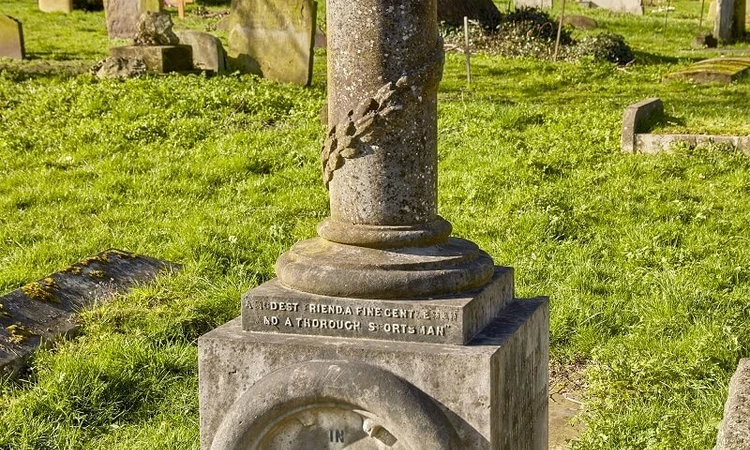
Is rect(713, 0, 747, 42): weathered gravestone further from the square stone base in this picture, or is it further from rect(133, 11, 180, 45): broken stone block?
the square stone base

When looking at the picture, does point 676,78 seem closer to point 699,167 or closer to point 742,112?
point 742,112

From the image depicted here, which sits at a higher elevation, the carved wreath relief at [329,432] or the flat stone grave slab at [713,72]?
the flat stone grave slab at [713,72]

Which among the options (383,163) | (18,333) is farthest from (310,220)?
(383,163)

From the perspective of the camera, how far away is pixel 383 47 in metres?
4.01

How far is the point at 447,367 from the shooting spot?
3799mm

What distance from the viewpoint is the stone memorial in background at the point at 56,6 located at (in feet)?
76.2

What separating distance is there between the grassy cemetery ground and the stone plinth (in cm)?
31

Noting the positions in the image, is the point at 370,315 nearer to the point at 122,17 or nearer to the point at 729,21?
the point at 122,17

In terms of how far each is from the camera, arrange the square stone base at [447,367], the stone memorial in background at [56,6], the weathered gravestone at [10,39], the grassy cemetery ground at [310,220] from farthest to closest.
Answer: the stone memorial in background at [56,6] → the weathered gravestone at [10,39] → the grassy cemetery ground at [310,220] → the square stone base at [447,367]

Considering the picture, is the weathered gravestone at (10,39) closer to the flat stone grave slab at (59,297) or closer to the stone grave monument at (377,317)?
the flat stone grave slab at (59,297)

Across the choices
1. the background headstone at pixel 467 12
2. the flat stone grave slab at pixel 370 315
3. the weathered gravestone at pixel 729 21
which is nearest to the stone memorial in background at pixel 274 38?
the background headstone at pixel 467 12

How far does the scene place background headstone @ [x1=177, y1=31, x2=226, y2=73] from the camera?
13234 mm

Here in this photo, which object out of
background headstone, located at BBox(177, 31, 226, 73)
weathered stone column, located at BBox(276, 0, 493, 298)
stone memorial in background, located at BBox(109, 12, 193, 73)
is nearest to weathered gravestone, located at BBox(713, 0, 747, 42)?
background headstone, located at BBox(177, 31, 226, 73)

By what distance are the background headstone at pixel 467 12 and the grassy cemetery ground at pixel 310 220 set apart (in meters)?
3.96
